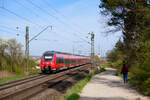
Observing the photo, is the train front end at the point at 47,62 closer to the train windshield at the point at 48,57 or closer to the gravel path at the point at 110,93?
the train windshield at the point at 48,57

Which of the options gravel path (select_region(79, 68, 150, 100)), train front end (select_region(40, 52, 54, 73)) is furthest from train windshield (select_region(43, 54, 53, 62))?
gravel path (select_region(79, 68, 150, 100))

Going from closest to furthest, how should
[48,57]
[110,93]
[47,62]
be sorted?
[110,93] → [47,62] → [48,57]

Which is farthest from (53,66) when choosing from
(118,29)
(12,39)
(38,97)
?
(12,39)

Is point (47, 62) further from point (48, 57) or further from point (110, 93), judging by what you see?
point (110, 93)

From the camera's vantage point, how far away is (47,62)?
25.8 m

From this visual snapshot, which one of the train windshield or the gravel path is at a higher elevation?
the train windshield

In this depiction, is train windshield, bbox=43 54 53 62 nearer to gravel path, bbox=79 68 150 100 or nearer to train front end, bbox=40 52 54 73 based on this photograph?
train front end, bbox=40 52 54 73

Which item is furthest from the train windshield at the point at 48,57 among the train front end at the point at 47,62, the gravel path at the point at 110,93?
the gravel path at the point at 110,93

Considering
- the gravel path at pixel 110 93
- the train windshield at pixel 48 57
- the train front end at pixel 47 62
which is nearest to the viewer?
the gravel path at pixel 110 93

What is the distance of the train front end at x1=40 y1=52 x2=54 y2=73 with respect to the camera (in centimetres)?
2561

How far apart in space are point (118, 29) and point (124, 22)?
159 cm

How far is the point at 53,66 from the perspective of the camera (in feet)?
84.6

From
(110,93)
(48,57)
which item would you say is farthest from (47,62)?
(110,93)

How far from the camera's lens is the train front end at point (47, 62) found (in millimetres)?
25609
